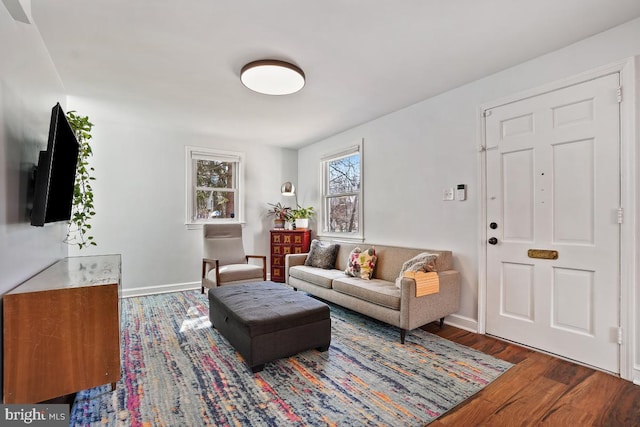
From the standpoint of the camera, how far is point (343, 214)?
4824 mm

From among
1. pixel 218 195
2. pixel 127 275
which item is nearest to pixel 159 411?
pixel 127 275

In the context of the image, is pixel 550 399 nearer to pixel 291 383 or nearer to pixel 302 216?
pixel 291 383

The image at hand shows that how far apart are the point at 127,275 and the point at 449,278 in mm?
4168

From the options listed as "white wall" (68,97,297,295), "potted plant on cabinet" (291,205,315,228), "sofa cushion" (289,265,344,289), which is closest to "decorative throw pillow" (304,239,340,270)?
"sofa cushion" (289,265,344,289)

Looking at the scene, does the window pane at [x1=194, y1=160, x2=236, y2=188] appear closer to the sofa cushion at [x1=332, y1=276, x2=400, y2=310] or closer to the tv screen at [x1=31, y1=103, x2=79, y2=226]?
the tv screen at [x1=31, y1=103, x2=79, y2=226]

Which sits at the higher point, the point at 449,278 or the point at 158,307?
the point at 449,278

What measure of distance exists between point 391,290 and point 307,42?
7.37 feet

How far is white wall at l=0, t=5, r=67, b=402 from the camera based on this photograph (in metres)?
1.58

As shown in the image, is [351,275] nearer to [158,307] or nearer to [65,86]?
[158,307]

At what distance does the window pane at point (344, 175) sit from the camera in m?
4.55

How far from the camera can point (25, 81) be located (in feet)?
6.28

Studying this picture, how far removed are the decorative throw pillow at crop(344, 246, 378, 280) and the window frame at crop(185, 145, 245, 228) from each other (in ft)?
7.86

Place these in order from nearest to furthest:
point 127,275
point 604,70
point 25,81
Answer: point 25,81, point 604,70, point 127,275

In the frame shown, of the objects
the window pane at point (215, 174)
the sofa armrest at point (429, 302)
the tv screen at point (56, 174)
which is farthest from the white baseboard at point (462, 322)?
the window pane at point (215, 174)
